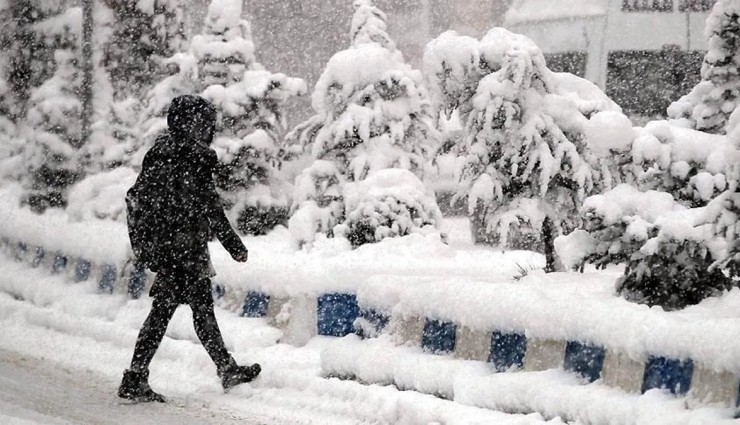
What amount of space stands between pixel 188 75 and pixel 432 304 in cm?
853

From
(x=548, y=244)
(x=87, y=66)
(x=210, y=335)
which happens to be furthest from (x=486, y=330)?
Answer: (x=87, y=66)

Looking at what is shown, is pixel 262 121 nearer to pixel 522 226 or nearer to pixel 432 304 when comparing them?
pixel 522 226

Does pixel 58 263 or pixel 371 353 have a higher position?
pixel 58 263

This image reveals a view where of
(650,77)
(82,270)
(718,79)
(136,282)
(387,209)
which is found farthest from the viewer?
(650,77)

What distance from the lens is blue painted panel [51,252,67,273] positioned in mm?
12836

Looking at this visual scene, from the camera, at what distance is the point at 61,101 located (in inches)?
792

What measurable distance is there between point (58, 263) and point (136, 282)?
170 centimetres

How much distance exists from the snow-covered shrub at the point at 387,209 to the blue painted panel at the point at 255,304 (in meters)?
2.05

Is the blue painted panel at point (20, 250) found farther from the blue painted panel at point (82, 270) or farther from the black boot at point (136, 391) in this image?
the black boot at point (136, 391)

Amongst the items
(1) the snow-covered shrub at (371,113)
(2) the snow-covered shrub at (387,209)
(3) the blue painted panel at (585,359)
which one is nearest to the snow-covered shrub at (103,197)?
(1) the snow-covered shrub at (371,113)

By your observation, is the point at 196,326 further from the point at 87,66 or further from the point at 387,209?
the point at 87,66

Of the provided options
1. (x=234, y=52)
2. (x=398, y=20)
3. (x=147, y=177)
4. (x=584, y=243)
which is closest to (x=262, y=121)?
(x=234, y=52)

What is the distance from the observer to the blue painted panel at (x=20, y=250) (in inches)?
548

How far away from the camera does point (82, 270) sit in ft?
40.8
